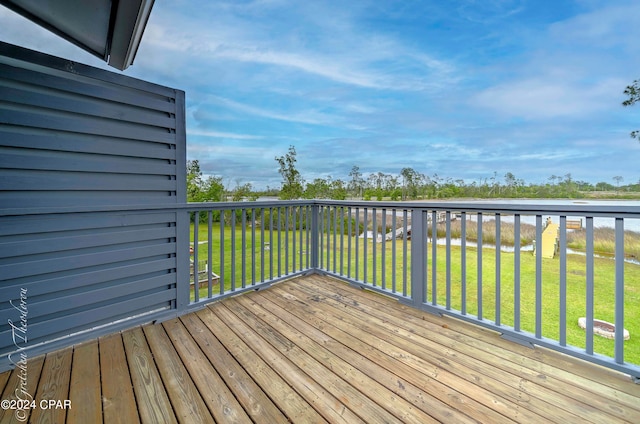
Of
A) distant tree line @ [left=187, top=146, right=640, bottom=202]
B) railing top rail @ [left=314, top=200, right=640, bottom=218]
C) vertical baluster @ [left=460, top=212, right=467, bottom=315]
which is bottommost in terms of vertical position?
vertical baluster @ [left=460, top=212, right=467, bottom=315]

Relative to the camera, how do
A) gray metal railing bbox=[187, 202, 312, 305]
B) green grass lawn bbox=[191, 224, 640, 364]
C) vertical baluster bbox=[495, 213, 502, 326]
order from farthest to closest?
gray metal railing bbox=[187, 202, 312, 305] → green grass lawn bbox=[191, 224, 640, 364] → vertical baluster bbox=[495, 213, 502, 326]

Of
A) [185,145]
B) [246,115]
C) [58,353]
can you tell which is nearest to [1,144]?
[185,145]

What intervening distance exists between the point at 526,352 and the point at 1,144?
A: 3808 mm

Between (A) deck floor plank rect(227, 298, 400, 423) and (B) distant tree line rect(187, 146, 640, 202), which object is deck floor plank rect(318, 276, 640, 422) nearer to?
(A) deck floor plank rect(227, 298, 400, 423)

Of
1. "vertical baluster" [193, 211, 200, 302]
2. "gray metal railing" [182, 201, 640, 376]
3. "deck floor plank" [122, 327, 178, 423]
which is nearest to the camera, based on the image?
"deck floor plank" [122, 327, 178, 423]

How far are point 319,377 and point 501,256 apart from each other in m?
1.95

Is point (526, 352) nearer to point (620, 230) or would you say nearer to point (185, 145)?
point (620, 230)

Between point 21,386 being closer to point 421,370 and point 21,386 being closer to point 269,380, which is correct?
point 269,380

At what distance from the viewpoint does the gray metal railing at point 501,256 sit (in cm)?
157

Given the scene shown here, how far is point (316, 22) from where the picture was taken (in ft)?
16.5

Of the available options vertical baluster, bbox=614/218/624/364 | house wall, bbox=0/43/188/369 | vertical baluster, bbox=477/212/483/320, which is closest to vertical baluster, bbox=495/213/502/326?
vertical baluster, bbox=477/212/483/320

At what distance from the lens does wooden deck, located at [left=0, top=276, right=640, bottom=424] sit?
122 centimetres

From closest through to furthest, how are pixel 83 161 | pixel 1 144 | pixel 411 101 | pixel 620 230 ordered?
pixel 620 230 → pixel 1 144 → pixel 83 161 → pixel 411 101

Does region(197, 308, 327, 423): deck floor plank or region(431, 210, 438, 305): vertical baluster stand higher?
region(431, 210, 438, 305): vertical baluster
